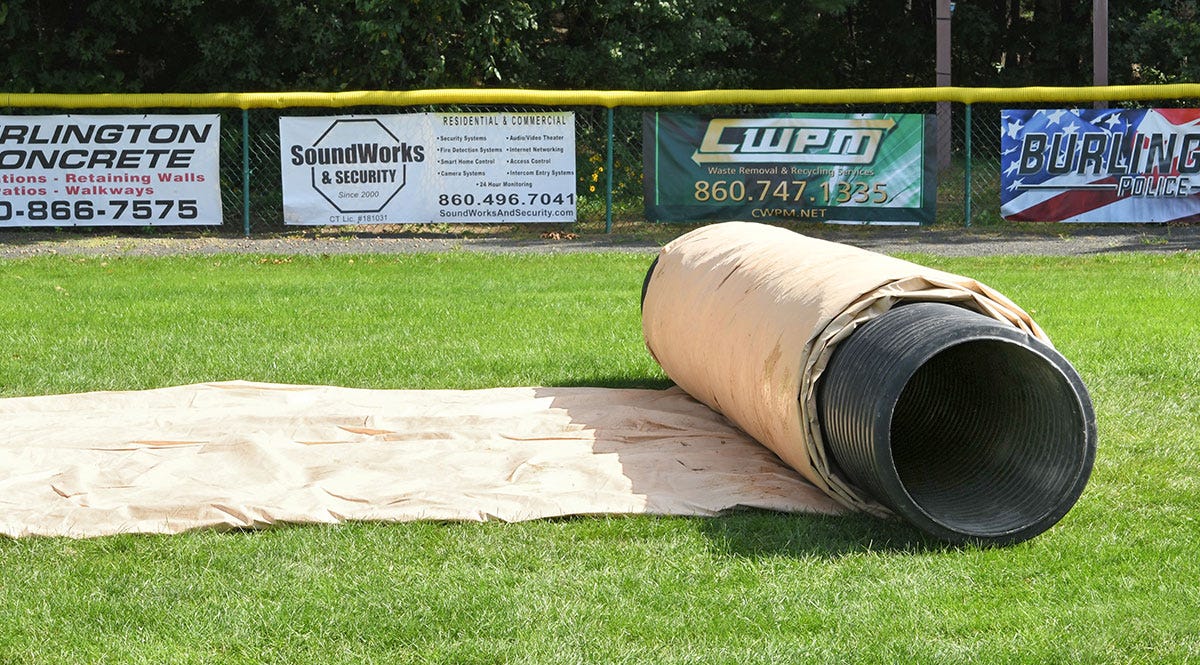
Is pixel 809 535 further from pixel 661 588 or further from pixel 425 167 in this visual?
pixel 425 167

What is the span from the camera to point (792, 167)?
18156 mm

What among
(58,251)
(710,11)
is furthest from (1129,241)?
(58,251)

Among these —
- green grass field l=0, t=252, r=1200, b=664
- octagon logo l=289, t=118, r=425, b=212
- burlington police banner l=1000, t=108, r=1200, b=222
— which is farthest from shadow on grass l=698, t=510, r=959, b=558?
burlington police banner l=1000, t=108, r=1200, b=222

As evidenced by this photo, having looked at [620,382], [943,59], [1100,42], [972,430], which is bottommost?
[620,382]

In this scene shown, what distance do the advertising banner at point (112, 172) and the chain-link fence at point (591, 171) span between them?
60cm

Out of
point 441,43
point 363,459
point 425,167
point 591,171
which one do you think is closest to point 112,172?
point 425,167

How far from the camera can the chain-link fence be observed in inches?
749

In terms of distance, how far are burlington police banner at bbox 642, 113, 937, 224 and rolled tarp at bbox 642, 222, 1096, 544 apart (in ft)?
37.8

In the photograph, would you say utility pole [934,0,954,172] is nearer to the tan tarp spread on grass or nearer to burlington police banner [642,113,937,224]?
burlington police banner [642,113,937,224]

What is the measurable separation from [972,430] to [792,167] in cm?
1248

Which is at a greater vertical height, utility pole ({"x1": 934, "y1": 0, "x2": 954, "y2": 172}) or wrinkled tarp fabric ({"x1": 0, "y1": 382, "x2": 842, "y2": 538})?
utility pole ({"x1": 934, "y1": 0, "x2": 954, "y2": 172})

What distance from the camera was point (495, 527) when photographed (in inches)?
209

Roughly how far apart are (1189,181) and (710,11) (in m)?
10.6

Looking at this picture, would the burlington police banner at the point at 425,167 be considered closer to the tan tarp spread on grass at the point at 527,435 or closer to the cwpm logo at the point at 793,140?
the cwpm logo at the point at 793,140
